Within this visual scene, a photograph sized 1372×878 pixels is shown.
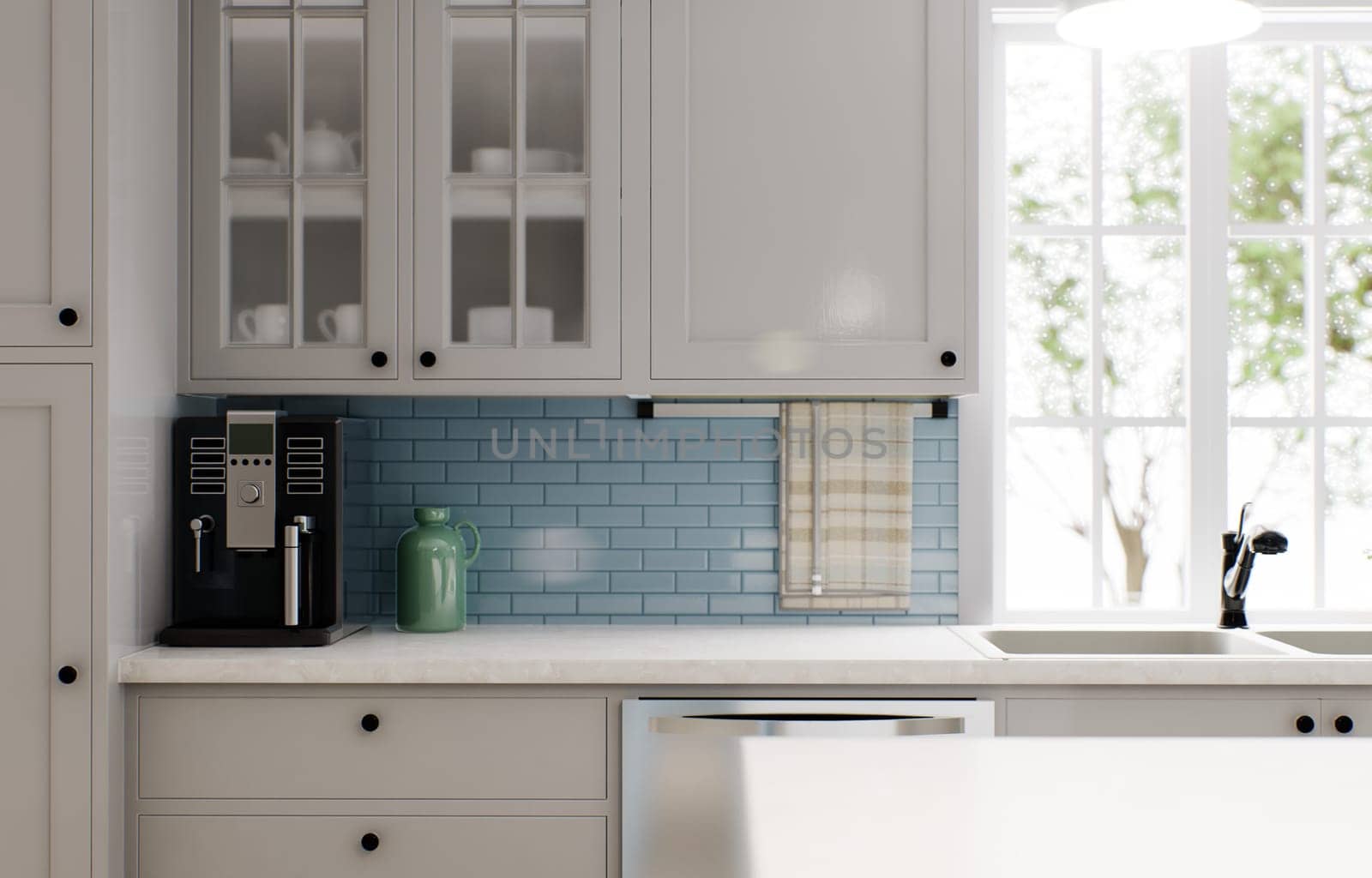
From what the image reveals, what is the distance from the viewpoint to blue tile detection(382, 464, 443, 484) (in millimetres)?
2586

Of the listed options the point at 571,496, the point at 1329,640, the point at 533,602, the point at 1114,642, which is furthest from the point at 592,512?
the point at 1329,640

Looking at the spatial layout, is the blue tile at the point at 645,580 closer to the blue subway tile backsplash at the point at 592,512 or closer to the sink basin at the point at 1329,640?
the blue subway tile backsplash at the point at 592,512

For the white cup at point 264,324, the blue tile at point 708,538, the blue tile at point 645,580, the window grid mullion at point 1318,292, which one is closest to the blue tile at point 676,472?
the blue tile at point 708,538

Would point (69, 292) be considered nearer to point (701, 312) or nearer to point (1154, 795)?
point (701, 312)

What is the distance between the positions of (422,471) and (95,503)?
2.50 feet

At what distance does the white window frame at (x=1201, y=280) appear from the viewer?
263 cm

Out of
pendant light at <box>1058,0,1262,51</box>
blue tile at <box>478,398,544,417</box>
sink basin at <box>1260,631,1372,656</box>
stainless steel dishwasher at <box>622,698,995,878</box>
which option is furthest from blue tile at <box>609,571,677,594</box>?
pendant light at <box>1058,0,1262,51</box>

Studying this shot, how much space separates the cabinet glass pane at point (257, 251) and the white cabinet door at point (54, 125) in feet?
1.04

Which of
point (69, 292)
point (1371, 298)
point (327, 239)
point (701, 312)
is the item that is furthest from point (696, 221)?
point (1371, 298)

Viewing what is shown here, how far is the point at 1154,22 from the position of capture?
1.49 m

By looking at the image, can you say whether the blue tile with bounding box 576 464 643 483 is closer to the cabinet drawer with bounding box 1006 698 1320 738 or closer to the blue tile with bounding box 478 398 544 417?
the blue tile with bounding box 478 398 544 417

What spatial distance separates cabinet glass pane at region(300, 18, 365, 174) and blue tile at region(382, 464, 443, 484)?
73cm

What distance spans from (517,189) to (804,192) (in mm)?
624

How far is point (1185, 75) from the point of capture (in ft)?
8.77
